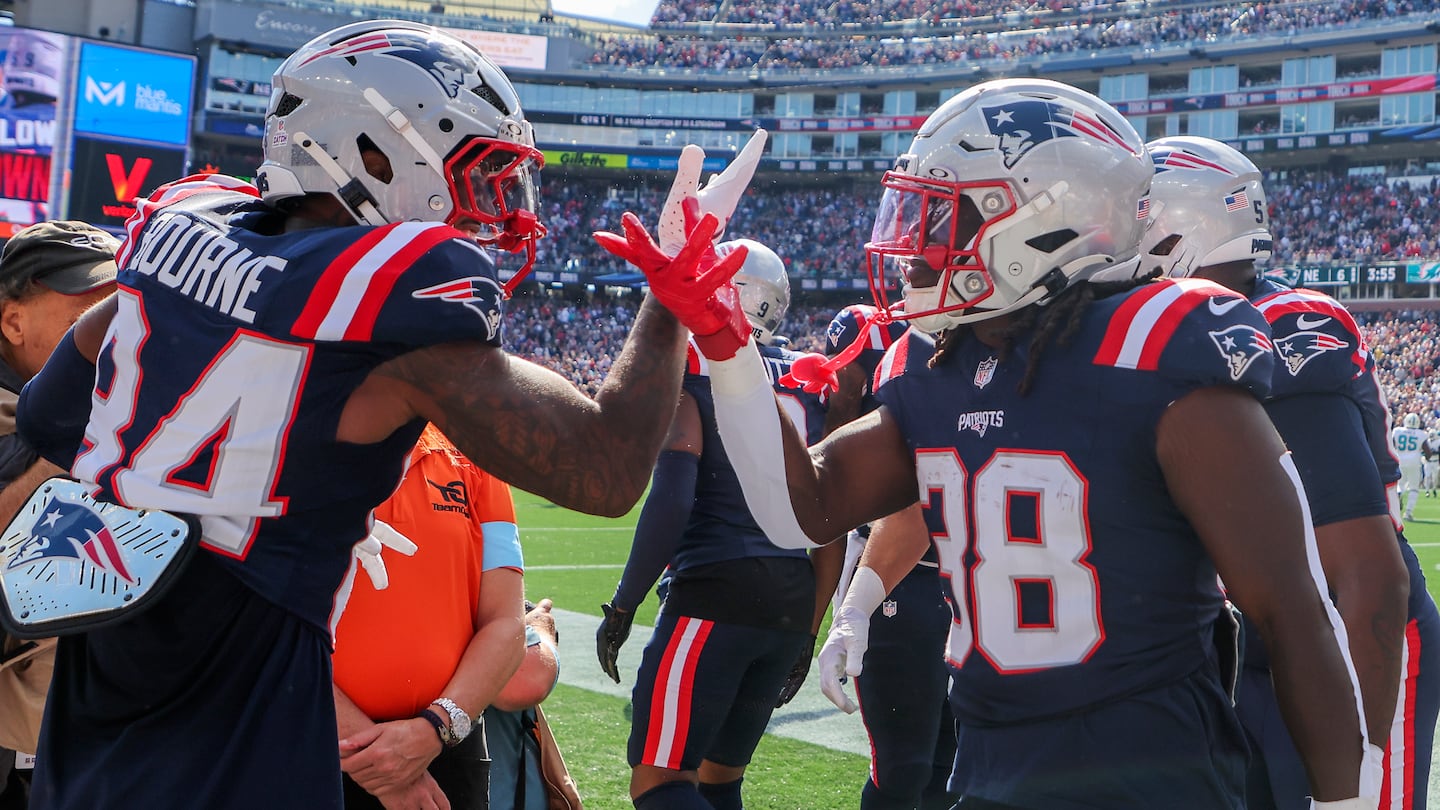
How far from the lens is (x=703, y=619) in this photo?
4027 mm

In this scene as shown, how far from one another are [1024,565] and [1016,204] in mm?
649

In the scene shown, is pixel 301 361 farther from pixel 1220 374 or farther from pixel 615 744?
pixel 615 744

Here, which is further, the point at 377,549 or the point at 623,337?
the point at 623,337

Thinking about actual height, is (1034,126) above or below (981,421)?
above

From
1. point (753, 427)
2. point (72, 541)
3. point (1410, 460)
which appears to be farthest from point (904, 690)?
point (1410, 460)

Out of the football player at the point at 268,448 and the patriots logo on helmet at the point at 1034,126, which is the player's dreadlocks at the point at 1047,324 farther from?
the football player at the point at 268,448

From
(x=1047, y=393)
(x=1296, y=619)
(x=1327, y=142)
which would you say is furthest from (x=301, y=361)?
(x=1327, y=142)

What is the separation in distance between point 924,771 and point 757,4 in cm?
5134

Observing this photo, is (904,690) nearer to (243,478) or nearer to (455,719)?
(455,719)

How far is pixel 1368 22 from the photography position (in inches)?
1569

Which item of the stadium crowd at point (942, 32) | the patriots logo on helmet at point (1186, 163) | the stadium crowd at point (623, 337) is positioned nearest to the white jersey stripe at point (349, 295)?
the patriots logo on helmet at point (1186, 163)

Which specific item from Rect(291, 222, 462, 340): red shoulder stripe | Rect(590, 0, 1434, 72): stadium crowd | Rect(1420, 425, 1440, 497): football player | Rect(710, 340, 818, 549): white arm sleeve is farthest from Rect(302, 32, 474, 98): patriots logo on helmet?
Rect(590, 0, 1434, 72): stadium crowd

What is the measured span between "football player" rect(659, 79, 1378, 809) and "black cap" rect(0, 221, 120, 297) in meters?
1.54

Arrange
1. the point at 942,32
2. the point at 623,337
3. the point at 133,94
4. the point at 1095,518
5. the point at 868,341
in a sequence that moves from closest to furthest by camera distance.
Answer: the point at 1095,518 → the point at 868,341 → the point at 133,94 → the point at 623,337 → the point at 942,32
